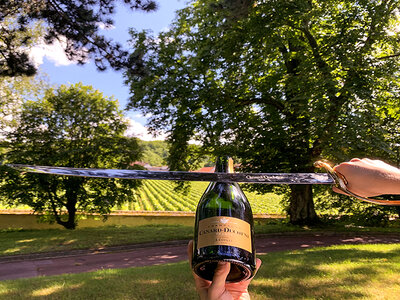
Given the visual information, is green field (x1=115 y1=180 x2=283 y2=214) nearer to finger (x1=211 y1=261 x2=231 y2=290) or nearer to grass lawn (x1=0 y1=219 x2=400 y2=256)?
grass lawn (x1=0 y1=219 x2=400 y2=256)

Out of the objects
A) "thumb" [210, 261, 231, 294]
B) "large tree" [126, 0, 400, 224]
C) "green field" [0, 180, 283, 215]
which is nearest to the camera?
"thumb" [210, 261, 231, 294]

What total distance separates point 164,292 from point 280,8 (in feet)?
32.1

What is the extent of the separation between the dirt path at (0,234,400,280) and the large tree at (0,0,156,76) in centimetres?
634

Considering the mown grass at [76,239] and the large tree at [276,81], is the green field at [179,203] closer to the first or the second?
the mown grass at [76,239]

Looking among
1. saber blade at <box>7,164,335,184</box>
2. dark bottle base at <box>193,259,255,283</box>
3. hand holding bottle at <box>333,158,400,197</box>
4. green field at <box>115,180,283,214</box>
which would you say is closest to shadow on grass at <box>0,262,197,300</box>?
dark bottle base at <box>193,259,255,283</box>

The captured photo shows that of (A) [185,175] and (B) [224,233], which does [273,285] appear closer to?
(B) [224,233]

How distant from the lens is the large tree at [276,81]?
9633 millimetres

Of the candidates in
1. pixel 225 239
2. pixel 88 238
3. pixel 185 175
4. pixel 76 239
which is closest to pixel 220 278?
pixel 225 239

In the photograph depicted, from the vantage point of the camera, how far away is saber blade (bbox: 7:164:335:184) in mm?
962

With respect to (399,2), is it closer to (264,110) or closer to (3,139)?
(264,110)

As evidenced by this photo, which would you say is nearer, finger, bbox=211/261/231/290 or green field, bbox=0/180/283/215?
finger, bbox=211/261/231/290

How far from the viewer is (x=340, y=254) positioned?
7633 millimetres

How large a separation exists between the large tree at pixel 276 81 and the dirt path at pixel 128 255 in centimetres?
214

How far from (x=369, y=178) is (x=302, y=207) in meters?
15.1
